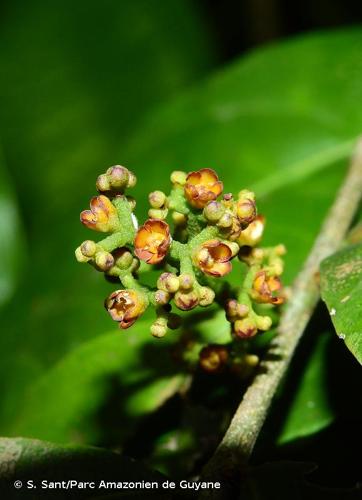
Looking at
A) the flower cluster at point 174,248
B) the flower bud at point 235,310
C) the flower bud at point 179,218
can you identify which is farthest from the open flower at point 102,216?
the flower bud at point 235,310

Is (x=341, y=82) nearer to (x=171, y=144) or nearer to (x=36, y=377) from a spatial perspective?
(x=171, y=144)

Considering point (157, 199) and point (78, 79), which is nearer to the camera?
point (157, 199)

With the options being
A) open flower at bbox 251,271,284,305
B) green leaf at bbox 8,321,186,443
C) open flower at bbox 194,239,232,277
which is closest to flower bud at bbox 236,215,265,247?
open flower at bbox 251,271,284,305

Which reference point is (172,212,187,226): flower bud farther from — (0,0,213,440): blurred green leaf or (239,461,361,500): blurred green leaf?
(0,0,213,440): blurred green leaf

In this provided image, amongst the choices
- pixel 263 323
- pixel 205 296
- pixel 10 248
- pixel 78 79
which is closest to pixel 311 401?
pixel 263 323

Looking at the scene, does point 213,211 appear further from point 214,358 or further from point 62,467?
point 62,467

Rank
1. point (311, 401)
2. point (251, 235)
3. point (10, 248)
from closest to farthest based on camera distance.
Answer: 1. point (251, 235)
2. point (311, 401)
3. point (10, 248)
